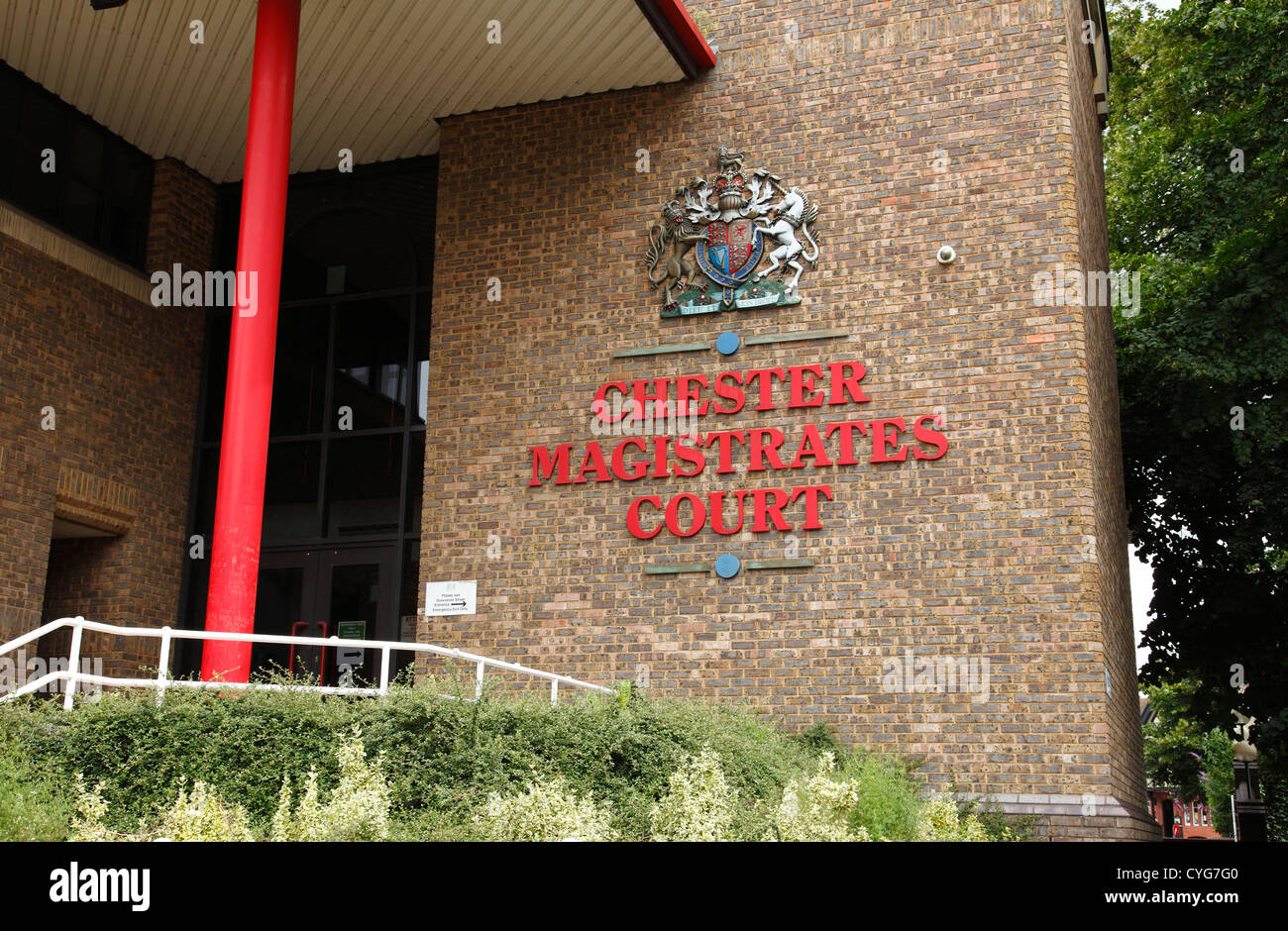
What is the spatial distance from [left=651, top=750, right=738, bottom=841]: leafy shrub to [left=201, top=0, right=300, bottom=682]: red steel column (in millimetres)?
4340

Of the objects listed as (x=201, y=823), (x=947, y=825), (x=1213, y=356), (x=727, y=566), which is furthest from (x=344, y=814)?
(x=1213, y=356)

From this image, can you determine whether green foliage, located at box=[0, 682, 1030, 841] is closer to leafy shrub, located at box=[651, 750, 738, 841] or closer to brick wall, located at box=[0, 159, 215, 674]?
leafy shrub, located at box=[651, 750, 738, 841]

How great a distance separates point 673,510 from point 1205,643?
1085 cm

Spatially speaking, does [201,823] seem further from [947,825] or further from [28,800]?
[947,825]

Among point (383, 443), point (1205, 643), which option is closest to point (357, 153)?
point (383, 443)

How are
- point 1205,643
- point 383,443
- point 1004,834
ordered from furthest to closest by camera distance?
point 1205,643, point 383,443, point 1004,834

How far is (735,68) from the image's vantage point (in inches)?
524

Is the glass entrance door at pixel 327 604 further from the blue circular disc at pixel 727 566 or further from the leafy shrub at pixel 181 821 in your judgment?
the leafy shrub at pixel 181 821

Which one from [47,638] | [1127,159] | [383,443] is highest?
[1127,159]

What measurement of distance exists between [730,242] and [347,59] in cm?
463

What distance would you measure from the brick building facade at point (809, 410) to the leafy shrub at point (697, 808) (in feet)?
13.9

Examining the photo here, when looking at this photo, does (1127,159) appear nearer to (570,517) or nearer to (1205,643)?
(1205,643)
